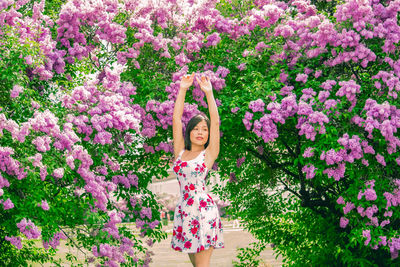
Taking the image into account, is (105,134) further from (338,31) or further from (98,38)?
(338,31)

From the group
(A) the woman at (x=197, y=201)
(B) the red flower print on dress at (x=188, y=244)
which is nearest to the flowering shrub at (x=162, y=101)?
(A) the woman at (x=197, y=201)

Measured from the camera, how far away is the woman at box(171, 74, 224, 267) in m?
4.40

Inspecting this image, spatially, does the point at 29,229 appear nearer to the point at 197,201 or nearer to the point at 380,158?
the point at 197,201

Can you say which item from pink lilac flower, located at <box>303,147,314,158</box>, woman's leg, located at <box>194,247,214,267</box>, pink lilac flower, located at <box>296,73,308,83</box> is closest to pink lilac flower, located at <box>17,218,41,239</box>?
woman's leg, located at <box>194,247,214,267</box>

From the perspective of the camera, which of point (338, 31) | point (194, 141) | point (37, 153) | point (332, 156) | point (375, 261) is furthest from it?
point (375, 261)

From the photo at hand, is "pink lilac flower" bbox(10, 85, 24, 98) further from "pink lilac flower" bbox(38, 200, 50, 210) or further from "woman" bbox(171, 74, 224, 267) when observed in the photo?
"woman" bbox(171, 74, 224, 267)

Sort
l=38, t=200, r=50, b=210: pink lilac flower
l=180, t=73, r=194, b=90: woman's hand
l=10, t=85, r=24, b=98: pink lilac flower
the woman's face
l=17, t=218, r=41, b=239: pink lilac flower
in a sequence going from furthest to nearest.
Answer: l=10, t=85, r=24, b=98: pink lilac flower
l=38, t=200, r=50, b=210: pink lilac flower
l=17, t=218, r=41, b=239: pink lilac flower
l=180, t=73, r=194, b=90: woman's hand
the woman's face

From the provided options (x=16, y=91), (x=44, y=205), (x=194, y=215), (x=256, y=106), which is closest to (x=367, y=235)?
(x=256, y=106)

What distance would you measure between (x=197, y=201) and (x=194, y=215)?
0.13 metres

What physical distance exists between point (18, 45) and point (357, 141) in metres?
4.47

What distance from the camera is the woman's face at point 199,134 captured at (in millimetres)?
4750

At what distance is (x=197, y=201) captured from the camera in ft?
14.7

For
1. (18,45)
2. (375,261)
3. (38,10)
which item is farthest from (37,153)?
(375,261)

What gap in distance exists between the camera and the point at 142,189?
795 cm
